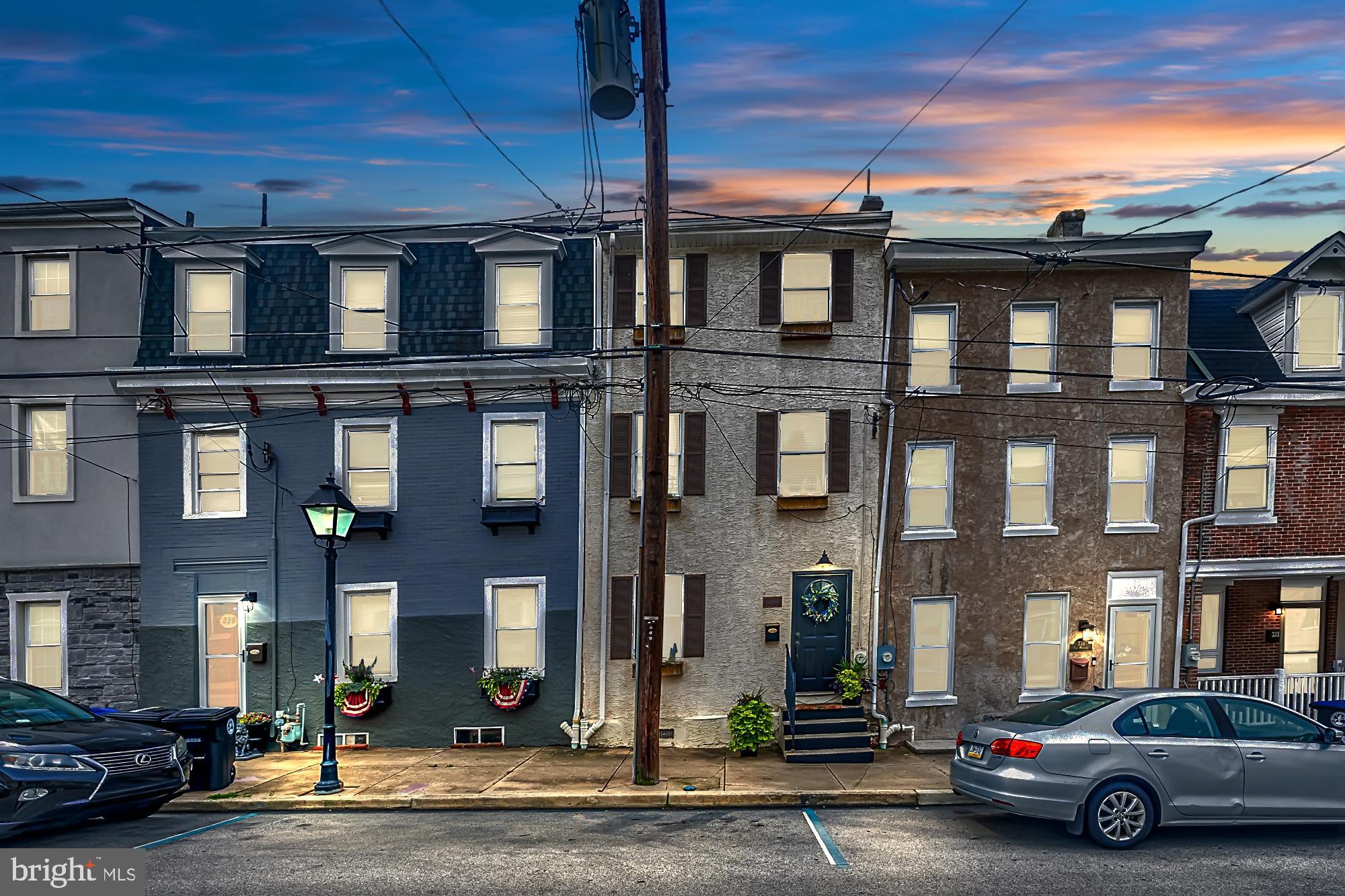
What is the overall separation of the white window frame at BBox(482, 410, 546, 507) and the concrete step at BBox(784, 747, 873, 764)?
5.72 m

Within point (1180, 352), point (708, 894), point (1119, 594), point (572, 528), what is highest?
point (1180, 352)

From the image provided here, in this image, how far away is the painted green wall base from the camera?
647 inches

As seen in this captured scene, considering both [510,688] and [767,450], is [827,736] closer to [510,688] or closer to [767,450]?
[767,450]

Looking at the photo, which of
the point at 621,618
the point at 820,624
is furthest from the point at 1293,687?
the point at 621,618

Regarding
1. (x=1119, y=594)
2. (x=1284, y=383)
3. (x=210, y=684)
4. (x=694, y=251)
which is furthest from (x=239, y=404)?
(x=1284, y=383)

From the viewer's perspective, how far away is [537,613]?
1662 centimetres

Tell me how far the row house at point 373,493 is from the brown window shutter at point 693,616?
1.83 metres

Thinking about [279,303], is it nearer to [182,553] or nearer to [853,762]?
[182,553]

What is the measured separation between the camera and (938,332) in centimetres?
1681

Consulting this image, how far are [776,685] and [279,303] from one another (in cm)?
1067

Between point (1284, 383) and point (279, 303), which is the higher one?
point (279, 303)

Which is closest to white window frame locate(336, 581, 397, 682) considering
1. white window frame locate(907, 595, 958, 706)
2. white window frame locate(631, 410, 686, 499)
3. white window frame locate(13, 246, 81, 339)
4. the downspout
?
white window frame locate(631, 410, 686, 499)

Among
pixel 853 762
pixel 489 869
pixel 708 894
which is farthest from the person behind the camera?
pixel 853 762

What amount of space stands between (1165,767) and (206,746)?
37.4 feet
